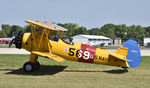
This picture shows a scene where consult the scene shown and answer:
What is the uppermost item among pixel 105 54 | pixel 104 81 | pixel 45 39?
pixel 45 39

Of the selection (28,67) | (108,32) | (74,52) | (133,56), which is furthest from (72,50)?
(108,32)

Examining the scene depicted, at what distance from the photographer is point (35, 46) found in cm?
1017

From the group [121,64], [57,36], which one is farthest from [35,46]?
[121,64]

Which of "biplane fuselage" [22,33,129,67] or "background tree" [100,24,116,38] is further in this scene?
"background tree" [100,24,116,38]

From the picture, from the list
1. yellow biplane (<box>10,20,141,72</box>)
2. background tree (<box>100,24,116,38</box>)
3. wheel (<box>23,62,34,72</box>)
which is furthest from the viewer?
background tree (<box>100,24,116,38</box>)

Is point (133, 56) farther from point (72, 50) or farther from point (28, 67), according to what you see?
point (28, 67)

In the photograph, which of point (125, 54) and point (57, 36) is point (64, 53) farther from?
point (125, 54)

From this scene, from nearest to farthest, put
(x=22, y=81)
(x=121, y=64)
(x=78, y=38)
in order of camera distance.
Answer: (x=22, y=81) → (x=121, y=64) → (x=78, y=38)

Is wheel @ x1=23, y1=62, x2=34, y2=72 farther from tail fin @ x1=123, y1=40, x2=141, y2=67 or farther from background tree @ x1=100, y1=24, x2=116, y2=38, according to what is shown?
background tree @ x1=100, y1=24, x2=116, y2=38

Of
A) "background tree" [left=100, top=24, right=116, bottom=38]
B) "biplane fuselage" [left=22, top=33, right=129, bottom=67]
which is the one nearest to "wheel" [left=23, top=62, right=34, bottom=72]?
"biplane fuselage" [left=22, top=33, right=129, bottom=67]

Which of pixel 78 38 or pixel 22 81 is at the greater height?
pixel 78 38

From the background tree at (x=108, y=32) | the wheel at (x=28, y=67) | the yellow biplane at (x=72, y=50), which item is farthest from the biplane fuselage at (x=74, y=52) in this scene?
the background tree at (x=108, y=32)

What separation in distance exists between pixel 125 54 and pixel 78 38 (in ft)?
221

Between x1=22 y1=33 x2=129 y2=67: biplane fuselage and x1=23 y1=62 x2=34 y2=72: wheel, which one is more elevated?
x1=22 y1=33 x2=129 y2=67: biplane fuselage
